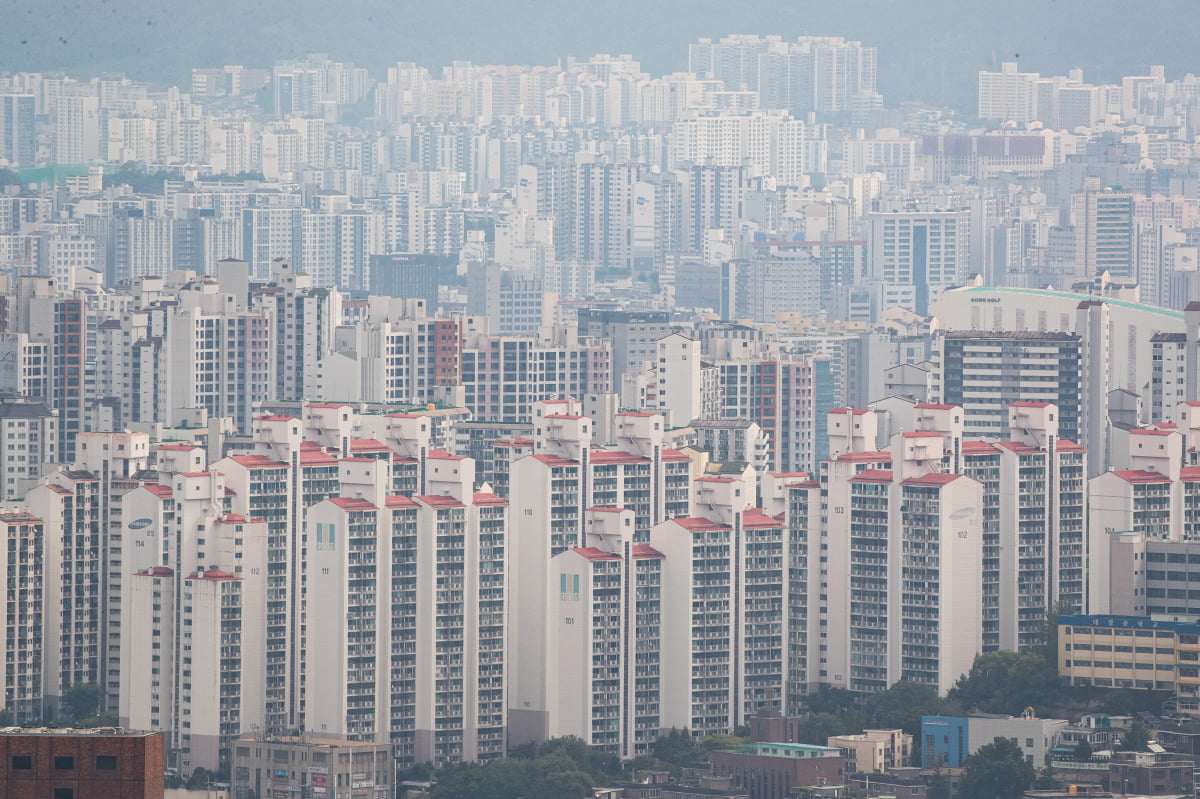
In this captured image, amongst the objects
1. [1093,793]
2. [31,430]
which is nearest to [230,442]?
[31,430]

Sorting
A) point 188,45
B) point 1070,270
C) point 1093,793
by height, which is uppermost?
point 188,45

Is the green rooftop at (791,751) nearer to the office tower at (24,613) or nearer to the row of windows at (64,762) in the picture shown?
the office tower at (24,613)

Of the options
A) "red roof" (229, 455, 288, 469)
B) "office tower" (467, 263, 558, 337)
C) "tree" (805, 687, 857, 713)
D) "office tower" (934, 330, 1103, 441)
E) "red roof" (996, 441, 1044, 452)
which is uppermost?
"office tower" (467, 263, 558, 337)

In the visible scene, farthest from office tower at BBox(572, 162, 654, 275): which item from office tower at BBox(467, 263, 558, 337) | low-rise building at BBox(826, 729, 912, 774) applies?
low-rise building at BBox(826, 729, 912, 774)

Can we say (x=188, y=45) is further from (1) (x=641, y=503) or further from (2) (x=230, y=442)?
(1) (x=641, y=503)

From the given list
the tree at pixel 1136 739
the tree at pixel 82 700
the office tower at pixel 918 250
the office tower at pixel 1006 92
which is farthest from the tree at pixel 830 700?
the office tower at pixel 1006 92

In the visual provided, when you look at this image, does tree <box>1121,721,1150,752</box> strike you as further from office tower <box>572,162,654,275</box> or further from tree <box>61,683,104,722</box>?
office tower <box>572,162,654,275</box>
